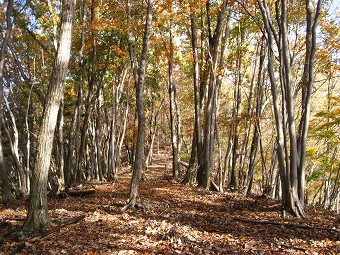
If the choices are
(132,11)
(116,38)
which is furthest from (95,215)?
(116,38)

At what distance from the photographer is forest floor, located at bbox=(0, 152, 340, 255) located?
17.2 ft

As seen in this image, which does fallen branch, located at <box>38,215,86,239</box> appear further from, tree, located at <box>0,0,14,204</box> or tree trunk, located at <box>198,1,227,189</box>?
tree trunk, located at <box>198,1,227,189</box>

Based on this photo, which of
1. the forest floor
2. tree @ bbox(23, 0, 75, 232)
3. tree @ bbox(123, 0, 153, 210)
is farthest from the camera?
tree @ bbox(123, 0, 153, 210)

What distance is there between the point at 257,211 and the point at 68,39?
7.00 meters

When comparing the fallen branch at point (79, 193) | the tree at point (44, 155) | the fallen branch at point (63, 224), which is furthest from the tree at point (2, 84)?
the tree at point (44, 155)

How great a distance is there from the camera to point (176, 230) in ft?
20.5

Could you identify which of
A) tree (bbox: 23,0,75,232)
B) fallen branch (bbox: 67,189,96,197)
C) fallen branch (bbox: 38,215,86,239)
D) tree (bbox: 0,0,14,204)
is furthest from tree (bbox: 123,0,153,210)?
tree (bbox: 0,0,14,204)

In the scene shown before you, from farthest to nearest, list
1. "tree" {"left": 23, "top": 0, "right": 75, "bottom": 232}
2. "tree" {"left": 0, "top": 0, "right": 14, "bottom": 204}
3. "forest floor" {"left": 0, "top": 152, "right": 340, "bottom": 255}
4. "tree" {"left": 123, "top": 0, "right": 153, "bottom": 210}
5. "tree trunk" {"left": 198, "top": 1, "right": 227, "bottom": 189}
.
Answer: "tree trunk" {"left": 198, "top": 1, "right": 227, "bottom": 189} < "tree" {"left": 0, "top": 0, "right": 14, "bottom": 204} < "tree" {"left": 123, "top": 0, "right": 153, "bottom": 210} < "tree" {"left": 23, "top": 0, "right": 75, "bottom": 232} < "forest floor" {"left": 0, "top": 152, "right": 340, "bottom": 255}

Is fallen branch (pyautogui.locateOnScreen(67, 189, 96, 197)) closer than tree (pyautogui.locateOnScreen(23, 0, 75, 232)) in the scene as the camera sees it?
No

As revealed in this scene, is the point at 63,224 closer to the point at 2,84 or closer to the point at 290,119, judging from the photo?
the point at 2,84

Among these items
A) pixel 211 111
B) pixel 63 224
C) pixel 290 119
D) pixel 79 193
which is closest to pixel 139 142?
pixel 63 224

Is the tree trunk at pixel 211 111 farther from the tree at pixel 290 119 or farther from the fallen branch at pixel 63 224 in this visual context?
the fallen branch at pixel 63 224

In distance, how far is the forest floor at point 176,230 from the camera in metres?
5.25

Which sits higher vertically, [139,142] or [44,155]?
[139,142]
